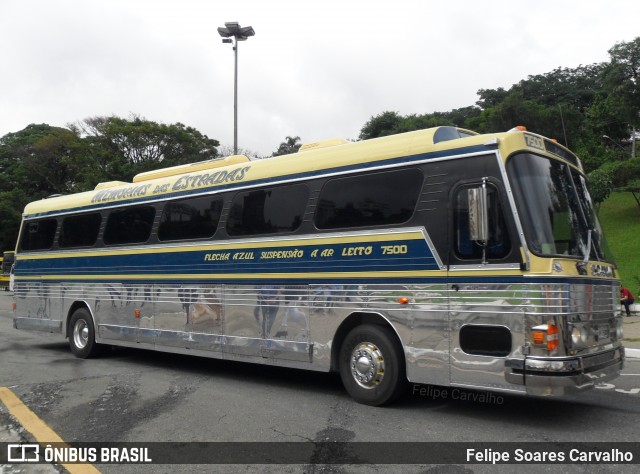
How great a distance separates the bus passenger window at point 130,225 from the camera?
9.94m

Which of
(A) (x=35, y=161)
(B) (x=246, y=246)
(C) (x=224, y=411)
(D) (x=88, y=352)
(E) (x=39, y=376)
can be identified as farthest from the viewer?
(A) (x=35, y=161)

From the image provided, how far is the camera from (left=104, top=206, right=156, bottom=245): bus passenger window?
9.94m

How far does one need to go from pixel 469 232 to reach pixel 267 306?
10.5 ft

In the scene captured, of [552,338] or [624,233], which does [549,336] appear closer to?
[552,338]

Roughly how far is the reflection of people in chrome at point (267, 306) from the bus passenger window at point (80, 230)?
4598 mm

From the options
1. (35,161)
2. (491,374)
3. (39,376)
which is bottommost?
(39,376)

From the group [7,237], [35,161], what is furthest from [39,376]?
[7,237]

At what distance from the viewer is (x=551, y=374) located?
17.7 ft

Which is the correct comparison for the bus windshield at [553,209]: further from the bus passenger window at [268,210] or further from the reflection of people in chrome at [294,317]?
the reflection of people in chrome at [294,317]

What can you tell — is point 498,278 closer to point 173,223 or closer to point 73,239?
point 173,223

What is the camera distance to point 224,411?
6723 mm

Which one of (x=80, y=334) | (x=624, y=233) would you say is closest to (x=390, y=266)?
(x=80, y=334)

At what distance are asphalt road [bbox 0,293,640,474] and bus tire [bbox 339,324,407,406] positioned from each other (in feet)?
0.66

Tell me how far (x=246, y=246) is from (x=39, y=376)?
4.16 m
